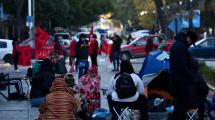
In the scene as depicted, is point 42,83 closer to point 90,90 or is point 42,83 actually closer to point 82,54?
point 90,90

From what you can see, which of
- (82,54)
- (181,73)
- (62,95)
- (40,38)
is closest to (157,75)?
(181,73)

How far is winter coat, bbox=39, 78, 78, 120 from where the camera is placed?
344 inches

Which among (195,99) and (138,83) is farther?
(138,83)

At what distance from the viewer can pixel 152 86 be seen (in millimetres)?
12828

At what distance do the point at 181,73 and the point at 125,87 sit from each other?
1.16 meters

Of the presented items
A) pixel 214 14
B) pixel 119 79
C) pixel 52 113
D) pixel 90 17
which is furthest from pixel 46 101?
pixel 90 17

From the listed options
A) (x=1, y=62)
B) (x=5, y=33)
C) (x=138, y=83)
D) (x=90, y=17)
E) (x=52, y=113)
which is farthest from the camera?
(x=90, y=17)

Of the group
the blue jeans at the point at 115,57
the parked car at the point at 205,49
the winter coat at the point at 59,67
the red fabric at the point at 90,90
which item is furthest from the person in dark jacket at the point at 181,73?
the parked car at the point at 205,49

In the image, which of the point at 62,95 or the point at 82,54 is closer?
the point at 62,95

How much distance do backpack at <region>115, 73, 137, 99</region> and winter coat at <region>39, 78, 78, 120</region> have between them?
2.00 m

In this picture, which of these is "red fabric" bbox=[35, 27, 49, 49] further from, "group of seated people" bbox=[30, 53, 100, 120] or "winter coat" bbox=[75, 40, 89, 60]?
"group of seated people" bbox=[30, 53, 100, 120]

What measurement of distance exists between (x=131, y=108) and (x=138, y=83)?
0.43m

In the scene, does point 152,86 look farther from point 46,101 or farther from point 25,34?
point 25,34

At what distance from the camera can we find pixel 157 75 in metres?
12.4
